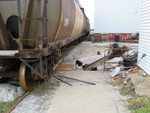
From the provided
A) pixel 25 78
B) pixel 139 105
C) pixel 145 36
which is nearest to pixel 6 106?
pixel 25 78

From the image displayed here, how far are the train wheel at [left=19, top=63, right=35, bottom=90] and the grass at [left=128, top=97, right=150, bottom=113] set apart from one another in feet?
8.30

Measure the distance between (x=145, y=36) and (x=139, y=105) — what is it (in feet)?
10.2

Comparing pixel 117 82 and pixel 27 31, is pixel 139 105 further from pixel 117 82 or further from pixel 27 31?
pixel 27 31

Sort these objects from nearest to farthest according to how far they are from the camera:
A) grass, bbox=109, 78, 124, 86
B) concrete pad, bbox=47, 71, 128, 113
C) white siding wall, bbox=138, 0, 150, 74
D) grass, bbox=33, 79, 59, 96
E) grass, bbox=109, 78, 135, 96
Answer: concrete pad, bbox=47, 71, 128, 113
grass, bbox=109, 78, 135, 96
grass, bbox=33, 79, 59, 96
grass, bbox=109, 78, 124, 86
white siding wall, bbox=138, 0, 150, 74

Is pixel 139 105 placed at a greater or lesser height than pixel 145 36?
lesser

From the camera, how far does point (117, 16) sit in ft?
67.3

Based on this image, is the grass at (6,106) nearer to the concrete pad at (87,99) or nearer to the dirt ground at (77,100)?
the dirt ground at (77,100)

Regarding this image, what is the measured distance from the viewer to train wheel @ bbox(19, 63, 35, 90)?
169 inches

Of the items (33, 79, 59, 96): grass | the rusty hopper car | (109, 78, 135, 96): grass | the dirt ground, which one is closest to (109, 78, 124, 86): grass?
(109, 78, 135, 96): grass

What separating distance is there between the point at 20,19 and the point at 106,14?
18070 millimetres

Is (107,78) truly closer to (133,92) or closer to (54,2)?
(133,92)

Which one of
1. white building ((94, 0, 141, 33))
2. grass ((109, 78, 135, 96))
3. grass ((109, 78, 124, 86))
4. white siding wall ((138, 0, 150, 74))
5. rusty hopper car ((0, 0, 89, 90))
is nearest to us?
rusty hopper car ((0, 0, 89, 90))

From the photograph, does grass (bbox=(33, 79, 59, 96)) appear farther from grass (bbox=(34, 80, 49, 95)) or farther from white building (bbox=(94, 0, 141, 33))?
white building (bbox=(94, 0, 141, 33))

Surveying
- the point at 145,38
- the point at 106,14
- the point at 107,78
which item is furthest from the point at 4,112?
the point at 106,14
